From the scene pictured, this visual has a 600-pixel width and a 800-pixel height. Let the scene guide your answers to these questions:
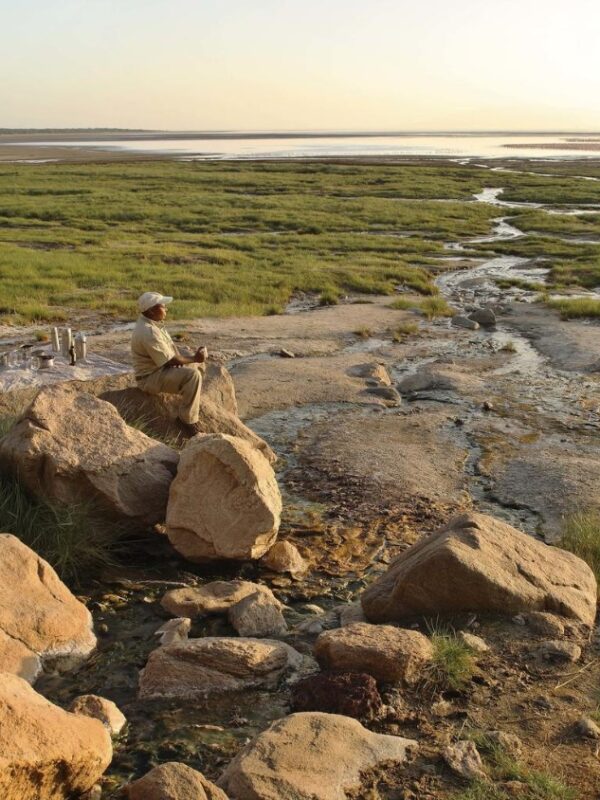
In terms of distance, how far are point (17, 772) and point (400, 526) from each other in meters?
4.84

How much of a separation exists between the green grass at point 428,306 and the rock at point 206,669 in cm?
1406

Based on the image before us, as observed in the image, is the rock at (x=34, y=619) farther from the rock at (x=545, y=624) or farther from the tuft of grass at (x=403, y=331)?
the tuft of grass at (x=403, y=331)

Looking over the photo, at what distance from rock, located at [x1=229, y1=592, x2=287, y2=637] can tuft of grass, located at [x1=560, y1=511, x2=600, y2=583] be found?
2577 millimetres

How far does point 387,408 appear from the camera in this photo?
11.9 metres

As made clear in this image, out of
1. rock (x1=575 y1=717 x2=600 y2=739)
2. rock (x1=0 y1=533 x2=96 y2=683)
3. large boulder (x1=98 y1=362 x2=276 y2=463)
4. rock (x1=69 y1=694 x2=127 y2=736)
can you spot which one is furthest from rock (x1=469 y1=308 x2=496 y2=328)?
rock (x1=69 y1=694 x2=127 y2=736)

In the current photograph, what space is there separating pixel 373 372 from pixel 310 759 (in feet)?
31.2

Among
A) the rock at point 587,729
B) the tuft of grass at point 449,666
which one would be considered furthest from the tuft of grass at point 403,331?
the rock at point 587,729

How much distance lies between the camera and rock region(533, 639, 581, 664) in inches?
217

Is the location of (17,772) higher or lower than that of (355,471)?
higher

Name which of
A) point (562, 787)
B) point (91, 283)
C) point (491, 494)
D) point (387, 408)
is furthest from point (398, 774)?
point (91, 283)

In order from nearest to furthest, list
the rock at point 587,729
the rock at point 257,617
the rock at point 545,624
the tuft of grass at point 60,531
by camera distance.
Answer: the rock at point 587,729 → the rock at point 545,624 → the rock at point 257,617 → the tuft of grass at point 60,531

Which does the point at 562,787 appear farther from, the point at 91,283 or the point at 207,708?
the point at 91,283

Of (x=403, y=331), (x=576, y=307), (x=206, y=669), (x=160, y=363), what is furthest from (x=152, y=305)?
(x=576, y=307)

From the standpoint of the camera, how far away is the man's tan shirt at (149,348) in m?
8.78
